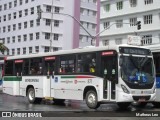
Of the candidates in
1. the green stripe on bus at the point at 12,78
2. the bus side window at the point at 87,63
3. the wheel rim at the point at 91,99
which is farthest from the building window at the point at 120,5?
the wheel rim at the point at 91,99

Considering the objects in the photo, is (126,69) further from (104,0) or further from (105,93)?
(104,0)

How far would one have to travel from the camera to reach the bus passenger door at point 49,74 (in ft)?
71.0

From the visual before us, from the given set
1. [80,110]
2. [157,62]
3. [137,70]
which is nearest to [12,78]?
[80,110]

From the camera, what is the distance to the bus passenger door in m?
21.6

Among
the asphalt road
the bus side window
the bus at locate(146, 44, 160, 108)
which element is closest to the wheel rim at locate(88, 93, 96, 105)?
the asphalt road

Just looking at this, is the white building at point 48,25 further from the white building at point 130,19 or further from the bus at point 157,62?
the bus at point 157,62

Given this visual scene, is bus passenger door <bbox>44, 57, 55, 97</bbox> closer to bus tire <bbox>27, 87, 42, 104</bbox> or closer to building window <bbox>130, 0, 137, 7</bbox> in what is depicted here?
bus tire <bbox>27, 87, 42, 104</bbox>

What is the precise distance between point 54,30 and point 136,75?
65.8 meters

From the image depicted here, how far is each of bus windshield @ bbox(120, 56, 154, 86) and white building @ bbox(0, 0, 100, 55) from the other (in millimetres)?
60520

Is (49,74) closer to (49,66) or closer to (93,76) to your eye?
(49,66)

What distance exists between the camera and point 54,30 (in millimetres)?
82250

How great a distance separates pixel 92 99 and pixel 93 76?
112 centimetres

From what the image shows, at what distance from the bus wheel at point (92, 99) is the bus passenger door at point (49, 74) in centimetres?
349

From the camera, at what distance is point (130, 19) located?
6134cm
